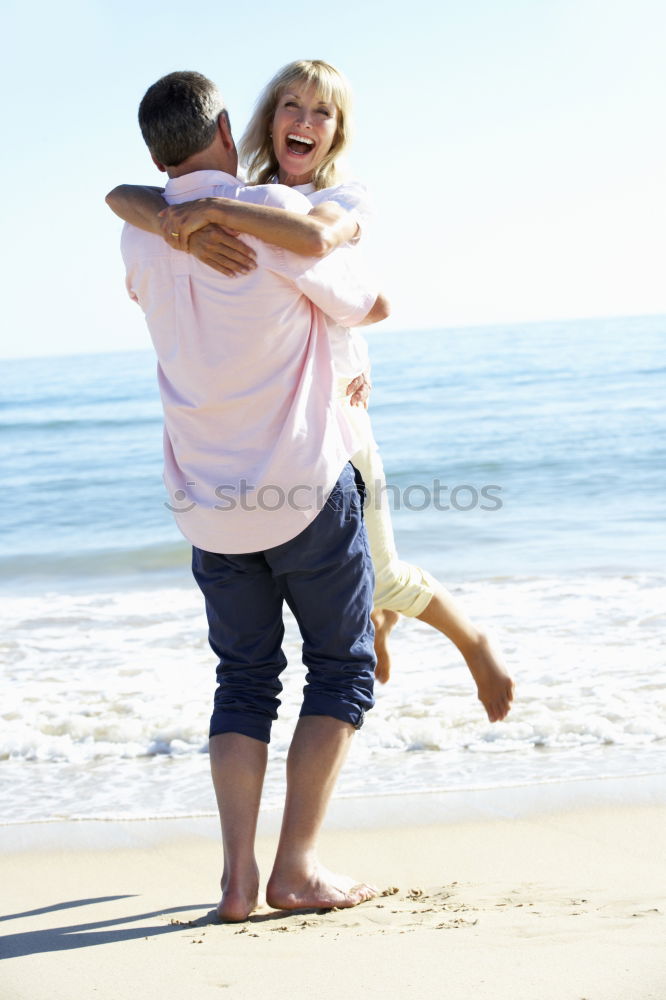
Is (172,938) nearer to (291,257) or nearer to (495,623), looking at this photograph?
(291,257)

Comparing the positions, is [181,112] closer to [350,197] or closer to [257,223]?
[257,223]

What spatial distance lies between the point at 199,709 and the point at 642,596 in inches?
114

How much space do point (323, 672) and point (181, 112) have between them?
120 cm

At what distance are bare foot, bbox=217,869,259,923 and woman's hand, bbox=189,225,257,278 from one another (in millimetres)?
1263

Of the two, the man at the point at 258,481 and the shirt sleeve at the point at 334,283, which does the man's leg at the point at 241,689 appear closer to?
the man at the point at 258,481

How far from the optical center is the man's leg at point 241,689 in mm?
2233

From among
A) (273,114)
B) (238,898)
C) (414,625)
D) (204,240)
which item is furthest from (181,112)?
(414,625)

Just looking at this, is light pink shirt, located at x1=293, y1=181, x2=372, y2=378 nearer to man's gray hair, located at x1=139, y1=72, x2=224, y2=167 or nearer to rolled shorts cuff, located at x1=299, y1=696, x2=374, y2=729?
man's gray hair, located at x1=139, y1=72, x2=224, y2=167

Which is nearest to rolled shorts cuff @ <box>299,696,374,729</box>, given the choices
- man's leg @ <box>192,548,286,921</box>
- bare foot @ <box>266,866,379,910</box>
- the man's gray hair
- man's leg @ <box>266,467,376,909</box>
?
man's leg @ <box>266,467,376,909</box>

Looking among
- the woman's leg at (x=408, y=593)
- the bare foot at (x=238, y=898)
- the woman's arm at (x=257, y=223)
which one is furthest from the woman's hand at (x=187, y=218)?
the bare foot at (x=238, y=898)

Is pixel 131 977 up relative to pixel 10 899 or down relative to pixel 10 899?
up

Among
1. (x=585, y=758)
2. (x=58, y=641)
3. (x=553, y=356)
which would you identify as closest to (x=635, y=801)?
(x=585, y=758)

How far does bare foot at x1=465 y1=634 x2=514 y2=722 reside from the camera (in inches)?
118

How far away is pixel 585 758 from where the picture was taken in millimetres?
3443
